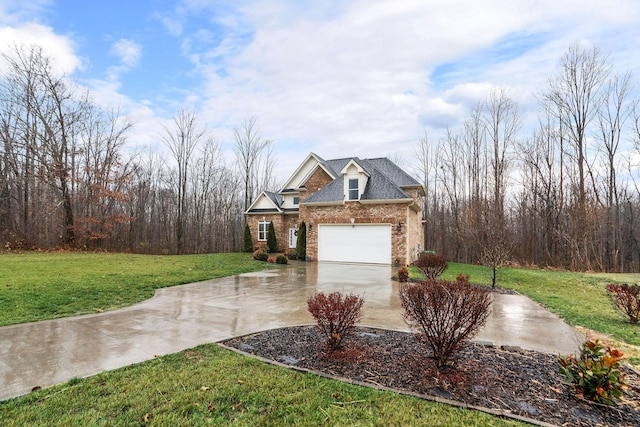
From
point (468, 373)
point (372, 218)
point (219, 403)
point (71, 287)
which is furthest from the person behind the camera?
point (372, 218)

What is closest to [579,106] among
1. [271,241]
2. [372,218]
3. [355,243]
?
[372,218]

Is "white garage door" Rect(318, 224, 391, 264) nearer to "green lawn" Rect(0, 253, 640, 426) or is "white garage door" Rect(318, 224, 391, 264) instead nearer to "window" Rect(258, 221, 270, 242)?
"window" Rect(258, 221, 270, 242)

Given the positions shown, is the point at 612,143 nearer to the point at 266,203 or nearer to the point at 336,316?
the point at 266,203

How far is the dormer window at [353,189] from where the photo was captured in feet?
58.7

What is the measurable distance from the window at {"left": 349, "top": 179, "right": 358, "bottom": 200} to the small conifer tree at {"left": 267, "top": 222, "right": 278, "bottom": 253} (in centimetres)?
739

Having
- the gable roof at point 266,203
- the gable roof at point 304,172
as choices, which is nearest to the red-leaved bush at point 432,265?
the gable roof at point 304,172

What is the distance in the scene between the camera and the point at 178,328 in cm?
563

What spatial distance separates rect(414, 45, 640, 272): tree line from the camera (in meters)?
20.3

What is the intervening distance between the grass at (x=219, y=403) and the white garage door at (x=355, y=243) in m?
13.9

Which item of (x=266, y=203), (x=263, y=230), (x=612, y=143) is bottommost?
(x=263, y=230)

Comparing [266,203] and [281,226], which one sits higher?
[266,203]

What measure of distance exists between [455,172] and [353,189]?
12914mm

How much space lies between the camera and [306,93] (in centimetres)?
1560

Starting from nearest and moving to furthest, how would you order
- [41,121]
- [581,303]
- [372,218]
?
[581,303] → [372,218] → [41,121]
